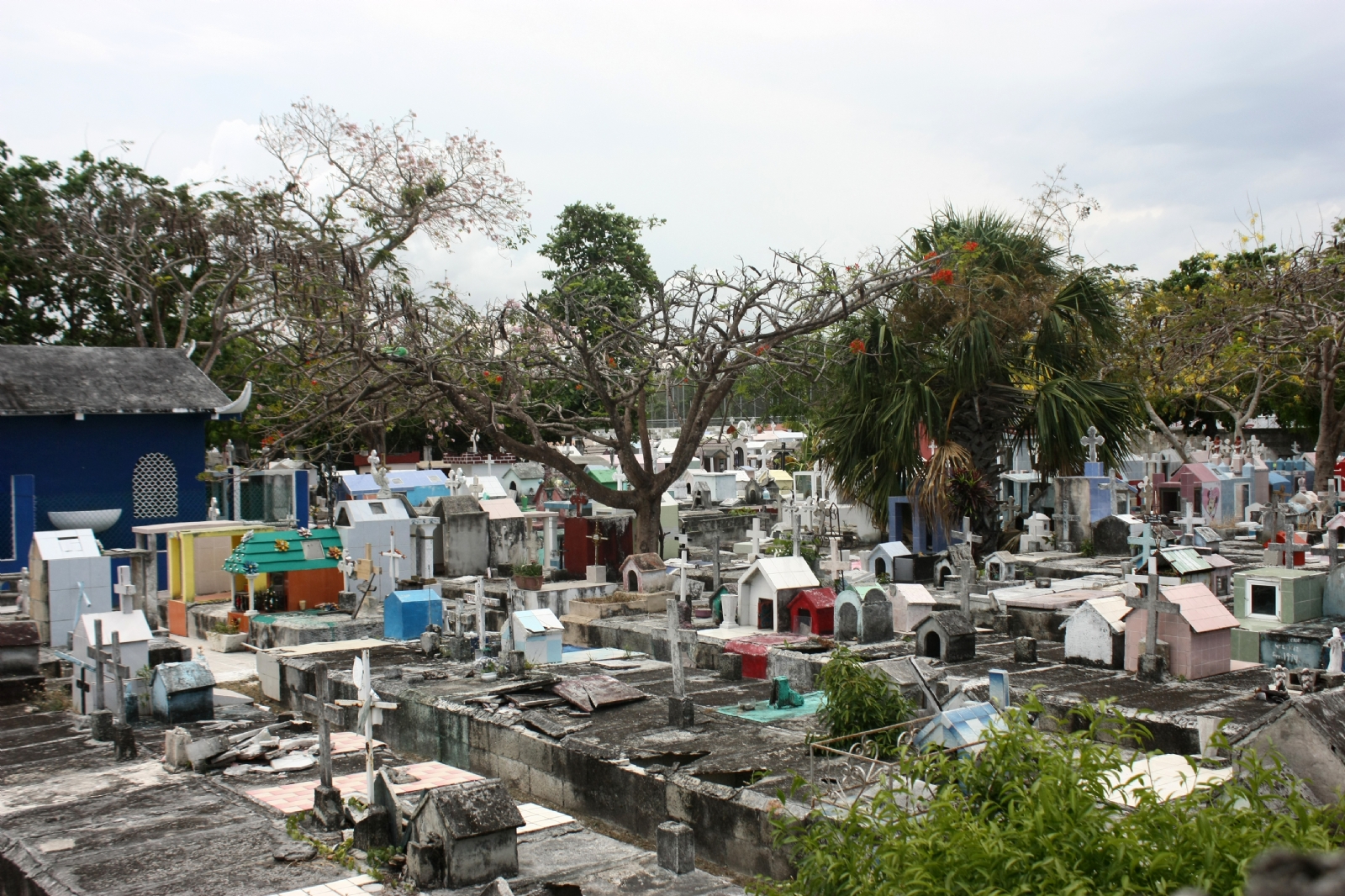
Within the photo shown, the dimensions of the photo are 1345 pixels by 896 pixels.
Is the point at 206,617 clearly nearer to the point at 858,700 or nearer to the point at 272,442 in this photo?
the point at 272,442

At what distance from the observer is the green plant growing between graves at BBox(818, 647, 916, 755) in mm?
7375

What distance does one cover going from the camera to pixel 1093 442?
64.1 feet

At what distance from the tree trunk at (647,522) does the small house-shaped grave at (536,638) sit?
4.43 m

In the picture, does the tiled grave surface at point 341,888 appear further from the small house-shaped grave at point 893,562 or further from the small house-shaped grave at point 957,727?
the small house-shaped grave at point 893,562

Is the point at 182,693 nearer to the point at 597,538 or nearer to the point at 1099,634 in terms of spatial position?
the point at 1099,634

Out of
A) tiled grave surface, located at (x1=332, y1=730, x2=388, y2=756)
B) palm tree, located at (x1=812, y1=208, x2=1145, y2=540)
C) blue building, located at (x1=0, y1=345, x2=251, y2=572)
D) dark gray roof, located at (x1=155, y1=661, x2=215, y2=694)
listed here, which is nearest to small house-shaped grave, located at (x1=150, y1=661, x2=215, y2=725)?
dark gray roof, located at (x1=155, y1=661, x2=215, y2=694)

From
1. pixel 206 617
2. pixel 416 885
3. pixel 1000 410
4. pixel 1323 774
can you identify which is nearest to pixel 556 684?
pixel 416 885

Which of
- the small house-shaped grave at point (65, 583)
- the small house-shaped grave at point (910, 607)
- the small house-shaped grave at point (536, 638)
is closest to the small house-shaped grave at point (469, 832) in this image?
the small house-shaped grave at point (536, 638)

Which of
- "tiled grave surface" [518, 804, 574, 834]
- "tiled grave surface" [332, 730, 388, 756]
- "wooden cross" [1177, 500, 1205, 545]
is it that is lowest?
"tiled grave surface" [518, 804, 574, 834]

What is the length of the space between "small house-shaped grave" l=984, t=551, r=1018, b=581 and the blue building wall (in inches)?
636

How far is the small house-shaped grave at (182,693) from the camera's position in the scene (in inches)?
372

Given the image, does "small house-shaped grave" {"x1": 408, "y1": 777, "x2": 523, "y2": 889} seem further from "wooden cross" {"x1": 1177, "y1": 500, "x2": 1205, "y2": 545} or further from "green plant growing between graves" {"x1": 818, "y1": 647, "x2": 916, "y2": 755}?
"wooden cross" {"x1": 1177, "y1": 500, "x2": 1205, "y2": 545}

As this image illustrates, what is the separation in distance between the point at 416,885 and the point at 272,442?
11254mm

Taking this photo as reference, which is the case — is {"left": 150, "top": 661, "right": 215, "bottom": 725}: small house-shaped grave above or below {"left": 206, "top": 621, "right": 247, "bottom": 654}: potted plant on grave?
above
